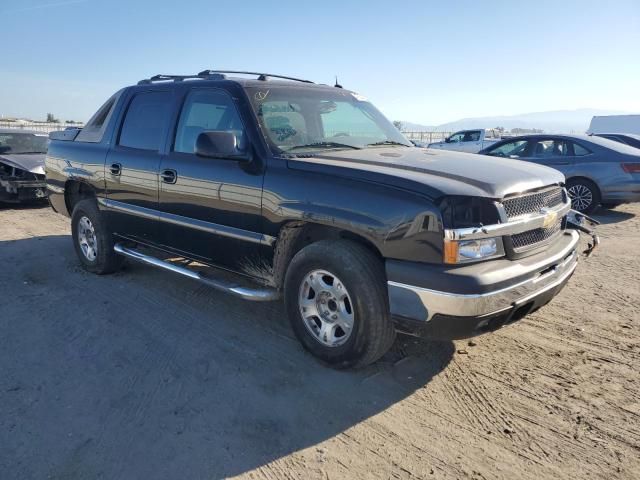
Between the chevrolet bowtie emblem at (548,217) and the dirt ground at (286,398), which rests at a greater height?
the chevrolet bowtie emblem at (548,217)

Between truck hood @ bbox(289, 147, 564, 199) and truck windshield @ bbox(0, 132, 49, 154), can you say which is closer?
truck hood @ bbox(289, 147, 564, 199)

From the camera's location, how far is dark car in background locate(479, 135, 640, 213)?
353 inches

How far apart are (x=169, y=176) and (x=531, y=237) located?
297 centimetres

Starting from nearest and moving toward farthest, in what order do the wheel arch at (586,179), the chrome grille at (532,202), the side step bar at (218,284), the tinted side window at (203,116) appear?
the chrome grille at (532,202), the side step bar at (218,284), the tinted side window at (203,116), the wheel arch at (586,179)

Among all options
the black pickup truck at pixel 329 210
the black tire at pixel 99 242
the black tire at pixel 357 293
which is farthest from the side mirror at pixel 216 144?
the black tire at pixel 99 242

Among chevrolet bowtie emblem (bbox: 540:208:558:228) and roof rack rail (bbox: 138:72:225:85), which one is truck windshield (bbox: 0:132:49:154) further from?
chevrolet bowtie emblem (bbox: 540:208:558:228)

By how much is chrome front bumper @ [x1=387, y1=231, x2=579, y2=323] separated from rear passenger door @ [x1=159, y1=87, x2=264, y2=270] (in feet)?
4.26

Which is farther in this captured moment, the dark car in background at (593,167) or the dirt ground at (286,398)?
the dark car in background at (593,167)

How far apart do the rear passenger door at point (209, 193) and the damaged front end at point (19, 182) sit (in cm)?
650

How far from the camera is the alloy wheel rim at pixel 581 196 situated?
934cm

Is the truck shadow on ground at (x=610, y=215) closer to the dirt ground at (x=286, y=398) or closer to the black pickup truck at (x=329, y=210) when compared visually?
the dirt ground at (x=286, y=398)

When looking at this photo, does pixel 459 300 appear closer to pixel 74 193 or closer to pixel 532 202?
pixel 532 202

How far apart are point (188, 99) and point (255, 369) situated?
8.01 feet

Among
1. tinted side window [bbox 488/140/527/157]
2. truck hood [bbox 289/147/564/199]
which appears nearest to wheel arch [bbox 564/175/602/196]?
tinted side window [bbox 488/140/527/157]
